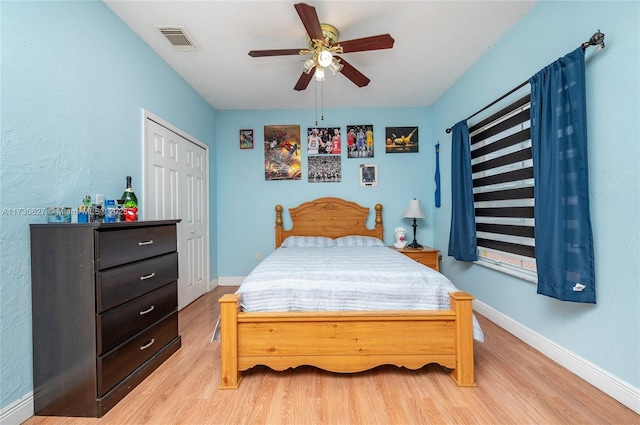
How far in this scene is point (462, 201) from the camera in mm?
2916

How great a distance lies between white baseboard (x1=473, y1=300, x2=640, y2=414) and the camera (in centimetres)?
144

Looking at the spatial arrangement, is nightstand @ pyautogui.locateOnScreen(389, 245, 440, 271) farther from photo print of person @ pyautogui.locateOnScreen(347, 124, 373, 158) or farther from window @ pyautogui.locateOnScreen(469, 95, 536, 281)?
photo print of person @ pyautogui.locateOnScreen(347, 124, 373, 158)

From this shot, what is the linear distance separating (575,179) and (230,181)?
371 centimetres

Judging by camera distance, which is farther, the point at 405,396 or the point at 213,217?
the point at 213,217

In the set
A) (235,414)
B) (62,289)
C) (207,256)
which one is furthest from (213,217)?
(235,414)

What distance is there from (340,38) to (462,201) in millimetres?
1992

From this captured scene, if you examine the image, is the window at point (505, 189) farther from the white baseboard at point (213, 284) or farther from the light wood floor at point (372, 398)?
the white baseboard at point (213, 284)

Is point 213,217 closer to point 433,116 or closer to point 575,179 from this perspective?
point 433,116

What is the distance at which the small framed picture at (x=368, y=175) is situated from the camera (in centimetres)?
397

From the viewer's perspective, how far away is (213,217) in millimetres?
3922

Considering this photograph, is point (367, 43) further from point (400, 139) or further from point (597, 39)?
point (400, 139)

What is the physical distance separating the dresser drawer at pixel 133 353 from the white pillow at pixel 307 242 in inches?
63.5

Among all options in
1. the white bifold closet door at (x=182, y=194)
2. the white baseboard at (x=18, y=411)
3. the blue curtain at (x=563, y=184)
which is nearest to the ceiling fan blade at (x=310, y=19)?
the blue curtain at (x=563, y=184)

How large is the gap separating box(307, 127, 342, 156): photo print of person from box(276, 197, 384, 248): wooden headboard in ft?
2.28
